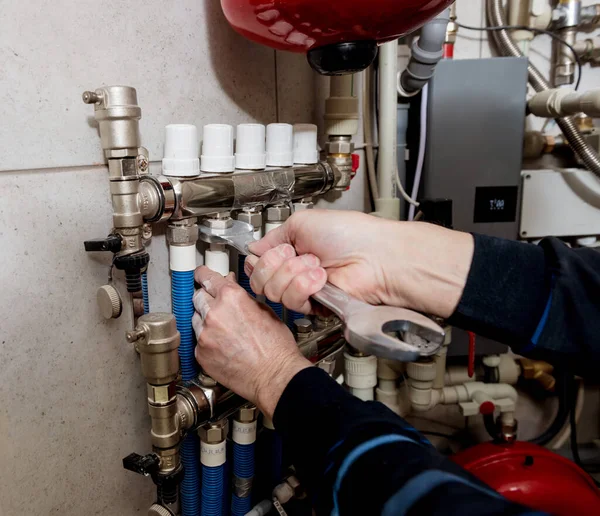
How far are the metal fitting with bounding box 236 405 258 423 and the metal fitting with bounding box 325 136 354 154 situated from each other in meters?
0.38

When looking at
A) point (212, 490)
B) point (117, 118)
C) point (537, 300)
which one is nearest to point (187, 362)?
point (212, 490)

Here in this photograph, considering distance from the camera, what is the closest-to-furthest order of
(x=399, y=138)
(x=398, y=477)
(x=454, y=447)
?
(x=398, y=477) < (x=399, y=138) < (x=454, y=447)

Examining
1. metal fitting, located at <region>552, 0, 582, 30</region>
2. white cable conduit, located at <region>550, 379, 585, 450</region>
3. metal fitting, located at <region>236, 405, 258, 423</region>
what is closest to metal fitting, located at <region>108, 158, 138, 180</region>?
metal fitting, located at <region>236, 405, 258, 423</region>

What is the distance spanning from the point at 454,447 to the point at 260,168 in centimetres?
79

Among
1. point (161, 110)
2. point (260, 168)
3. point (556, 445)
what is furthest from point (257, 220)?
point (556, 445)

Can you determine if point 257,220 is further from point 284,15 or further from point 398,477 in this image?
point 398,477

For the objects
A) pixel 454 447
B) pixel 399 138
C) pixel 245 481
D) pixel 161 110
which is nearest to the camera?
pixel 161 110

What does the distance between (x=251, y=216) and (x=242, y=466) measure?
33cm

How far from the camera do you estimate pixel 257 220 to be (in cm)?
62

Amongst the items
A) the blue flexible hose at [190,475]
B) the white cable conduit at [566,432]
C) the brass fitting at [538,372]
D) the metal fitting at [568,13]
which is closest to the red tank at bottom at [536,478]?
the brass fitting at [538,372]

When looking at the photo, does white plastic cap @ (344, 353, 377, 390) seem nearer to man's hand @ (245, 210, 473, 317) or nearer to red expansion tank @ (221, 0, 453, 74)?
man's hand @ (245, 210, 473, 317)

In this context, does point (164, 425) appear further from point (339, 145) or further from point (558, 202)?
point (558, 202)

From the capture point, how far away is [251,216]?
0.61 meters

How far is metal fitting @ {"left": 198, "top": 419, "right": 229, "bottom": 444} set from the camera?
0.59m
